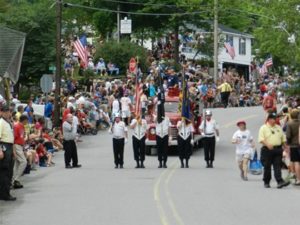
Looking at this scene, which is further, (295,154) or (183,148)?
(183,148)

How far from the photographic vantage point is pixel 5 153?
63.0ft

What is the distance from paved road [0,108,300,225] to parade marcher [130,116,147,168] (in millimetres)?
429

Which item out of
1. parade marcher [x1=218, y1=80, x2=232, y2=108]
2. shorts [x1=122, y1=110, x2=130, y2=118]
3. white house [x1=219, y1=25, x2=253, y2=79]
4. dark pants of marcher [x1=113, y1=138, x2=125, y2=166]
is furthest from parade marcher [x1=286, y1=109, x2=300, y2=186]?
white house [x1=219, y1=25, x2=253, y2=79]

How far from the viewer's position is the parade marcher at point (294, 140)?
2173cm

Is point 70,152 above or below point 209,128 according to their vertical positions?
below

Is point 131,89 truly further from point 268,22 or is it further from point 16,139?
point 16,139

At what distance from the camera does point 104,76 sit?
58.3 meters

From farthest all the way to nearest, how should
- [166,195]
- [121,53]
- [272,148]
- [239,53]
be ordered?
[239,53], [121,53], [272,148], [166,195]

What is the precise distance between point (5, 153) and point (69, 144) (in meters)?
8.28

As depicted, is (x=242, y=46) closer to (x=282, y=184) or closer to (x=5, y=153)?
(x=282, y=184)

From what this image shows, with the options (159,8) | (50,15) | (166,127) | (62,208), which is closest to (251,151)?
(166,127)

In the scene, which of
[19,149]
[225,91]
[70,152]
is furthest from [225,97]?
[19,149]

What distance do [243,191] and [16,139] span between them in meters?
5.61

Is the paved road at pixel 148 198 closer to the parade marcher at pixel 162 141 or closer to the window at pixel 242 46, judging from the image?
the parade marcher at pixel 162 141
